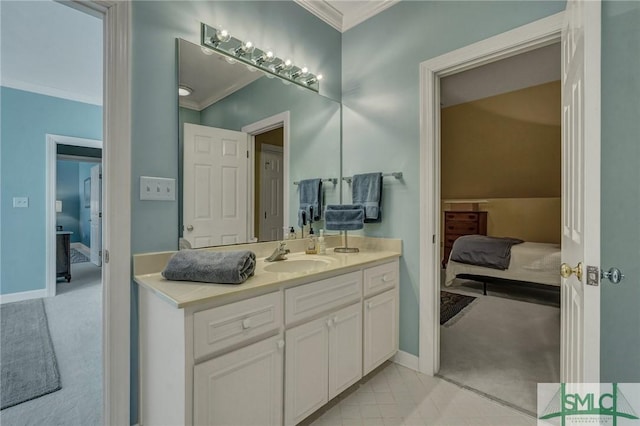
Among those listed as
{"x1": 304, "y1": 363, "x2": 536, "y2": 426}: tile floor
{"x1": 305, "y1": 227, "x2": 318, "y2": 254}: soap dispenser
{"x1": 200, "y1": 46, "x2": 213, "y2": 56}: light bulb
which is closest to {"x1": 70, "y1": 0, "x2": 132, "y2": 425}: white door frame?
{"x1": 200, "y1": 46, "x2": 213, "y2": 56}: light bulb

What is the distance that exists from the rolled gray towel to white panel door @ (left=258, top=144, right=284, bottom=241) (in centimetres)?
68

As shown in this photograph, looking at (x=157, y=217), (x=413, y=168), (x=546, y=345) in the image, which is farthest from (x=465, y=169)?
(x=157, y=217)

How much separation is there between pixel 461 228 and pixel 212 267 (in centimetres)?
508

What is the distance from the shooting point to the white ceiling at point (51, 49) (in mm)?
2232

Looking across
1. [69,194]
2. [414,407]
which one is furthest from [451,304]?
[69,194]

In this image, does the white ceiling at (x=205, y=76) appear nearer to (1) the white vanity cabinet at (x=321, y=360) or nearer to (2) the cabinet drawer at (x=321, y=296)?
(2) the cabinet drawer at (x=321, y=296)

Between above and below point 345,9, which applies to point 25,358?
below

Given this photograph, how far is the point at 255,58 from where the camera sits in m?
1.92

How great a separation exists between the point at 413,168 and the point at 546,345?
1.94 meters

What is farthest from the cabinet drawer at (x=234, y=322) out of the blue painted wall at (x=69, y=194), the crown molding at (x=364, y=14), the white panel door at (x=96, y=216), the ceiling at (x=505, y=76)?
the blue painted wall at (x=69, y=194)

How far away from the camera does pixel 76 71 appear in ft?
10.7

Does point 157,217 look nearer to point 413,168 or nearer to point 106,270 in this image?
point 106,270

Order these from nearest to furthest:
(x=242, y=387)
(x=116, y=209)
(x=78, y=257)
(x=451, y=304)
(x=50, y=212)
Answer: (x=242, y=387) < (x=116, y=209) < (x=451, y=304) < (x=50, y=212) < (x=78, y=257)

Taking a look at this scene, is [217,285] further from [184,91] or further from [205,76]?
[205,76]
